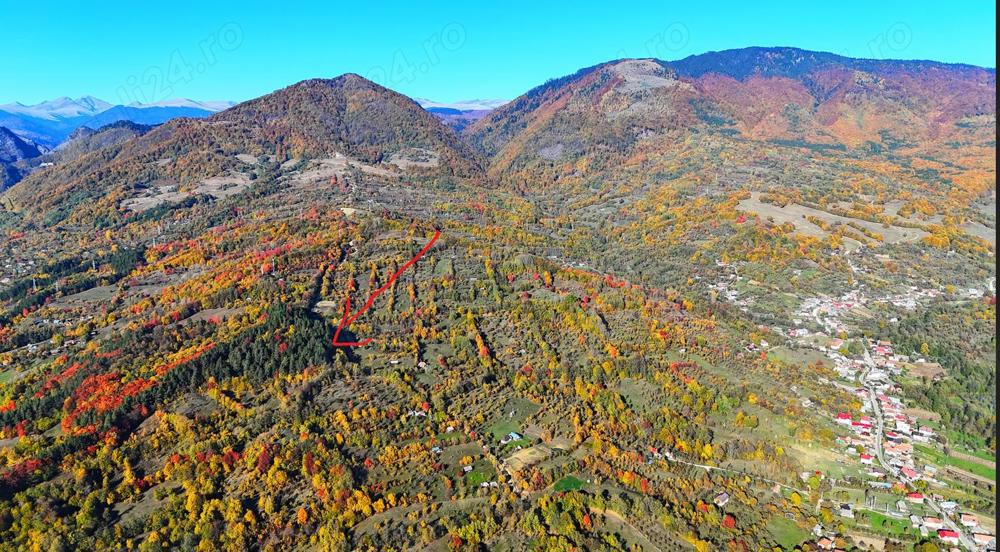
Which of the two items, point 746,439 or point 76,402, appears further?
point 76,402

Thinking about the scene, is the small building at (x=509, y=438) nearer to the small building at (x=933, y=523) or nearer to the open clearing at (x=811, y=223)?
the small building at (x=933, y=523)

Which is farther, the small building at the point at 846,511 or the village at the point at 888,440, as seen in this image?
the small building at the point at 846,511

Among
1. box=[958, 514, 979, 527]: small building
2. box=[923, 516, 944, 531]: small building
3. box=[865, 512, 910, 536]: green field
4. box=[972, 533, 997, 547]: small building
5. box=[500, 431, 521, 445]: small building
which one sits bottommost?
box=[972, 533, 997, 547]: small building

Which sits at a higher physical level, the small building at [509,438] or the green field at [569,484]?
the small building at [509,438]

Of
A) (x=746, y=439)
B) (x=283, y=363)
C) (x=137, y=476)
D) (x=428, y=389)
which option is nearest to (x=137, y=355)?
(x=283, y=363)

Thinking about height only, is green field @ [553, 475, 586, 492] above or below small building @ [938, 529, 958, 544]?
above

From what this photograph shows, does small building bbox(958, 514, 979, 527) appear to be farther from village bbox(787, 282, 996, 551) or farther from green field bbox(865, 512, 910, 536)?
green field bbox(865, 512, 910, 536)

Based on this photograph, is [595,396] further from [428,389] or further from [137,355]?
[137,355]

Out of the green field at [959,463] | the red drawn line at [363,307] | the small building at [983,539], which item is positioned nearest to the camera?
the small building at [983,539]

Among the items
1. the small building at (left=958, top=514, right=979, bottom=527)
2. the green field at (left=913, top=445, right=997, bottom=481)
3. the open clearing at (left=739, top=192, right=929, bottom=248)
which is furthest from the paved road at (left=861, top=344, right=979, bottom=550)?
the open clearing at (left=739, top=192, right=929, bottom=248)

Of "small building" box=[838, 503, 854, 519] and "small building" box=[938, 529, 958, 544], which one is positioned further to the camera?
"small building" box=[838, 503, 854, 519]

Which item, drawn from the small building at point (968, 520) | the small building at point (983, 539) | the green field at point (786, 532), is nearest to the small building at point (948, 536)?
the small building at point (983, 539)
